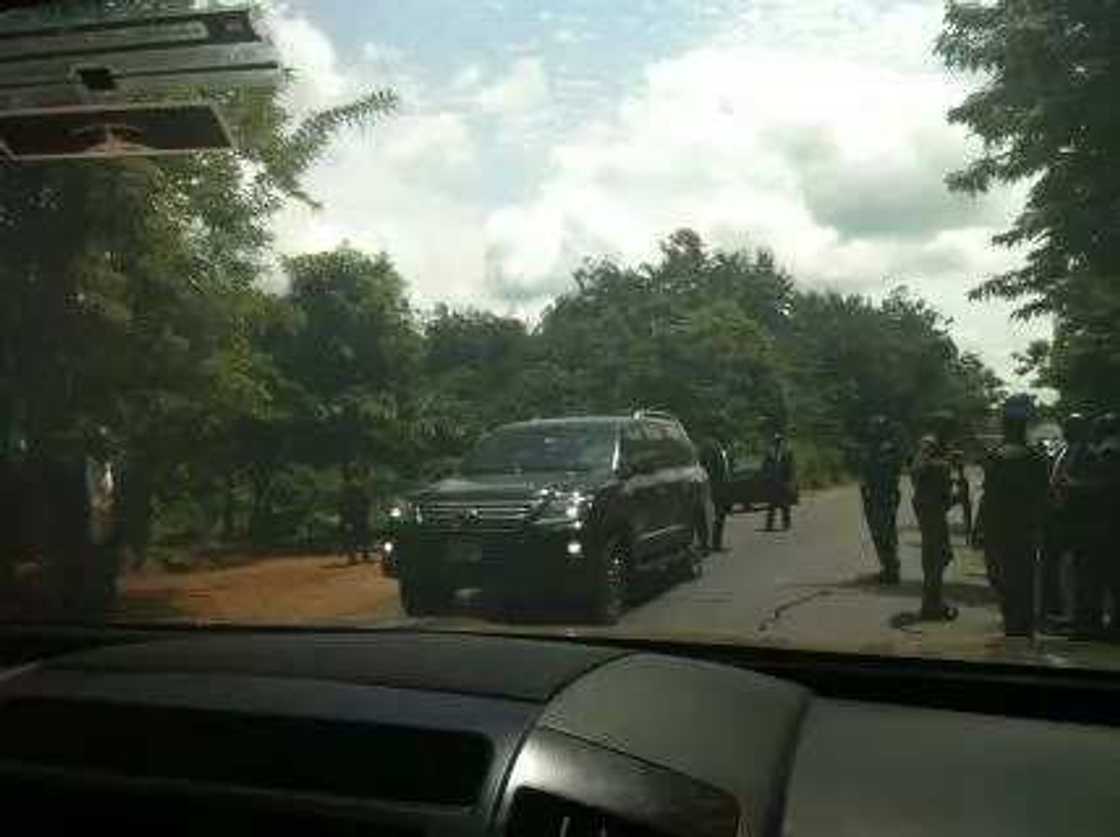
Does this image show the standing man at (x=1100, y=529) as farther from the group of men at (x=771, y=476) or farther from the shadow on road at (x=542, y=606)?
the shadow on road at (x=542, y=606)

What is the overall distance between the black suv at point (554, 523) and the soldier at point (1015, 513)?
4.02 feet

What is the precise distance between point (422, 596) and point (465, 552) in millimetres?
367

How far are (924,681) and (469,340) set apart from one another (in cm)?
271

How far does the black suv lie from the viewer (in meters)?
6.55

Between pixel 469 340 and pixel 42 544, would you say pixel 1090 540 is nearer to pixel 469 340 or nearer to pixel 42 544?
pixel 469 340

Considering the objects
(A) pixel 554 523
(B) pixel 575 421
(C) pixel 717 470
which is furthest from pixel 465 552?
(C) pixel 717 470

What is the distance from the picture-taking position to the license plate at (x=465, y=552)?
294 inches

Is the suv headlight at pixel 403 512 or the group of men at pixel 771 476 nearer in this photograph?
Answer: the group of men at pixel 771 476

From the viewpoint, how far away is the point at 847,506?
6039 millimetres

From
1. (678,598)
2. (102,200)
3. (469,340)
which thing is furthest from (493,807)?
(102,200)

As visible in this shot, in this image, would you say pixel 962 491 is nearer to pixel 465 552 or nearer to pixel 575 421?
pixel 575 421

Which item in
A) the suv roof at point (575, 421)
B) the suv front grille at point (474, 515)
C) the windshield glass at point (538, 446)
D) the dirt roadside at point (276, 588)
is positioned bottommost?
the dirt roadside at point (276, 588)

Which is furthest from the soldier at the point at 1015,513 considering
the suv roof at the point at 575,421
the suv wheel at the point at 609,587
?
the suv wheel at the point at 609,587

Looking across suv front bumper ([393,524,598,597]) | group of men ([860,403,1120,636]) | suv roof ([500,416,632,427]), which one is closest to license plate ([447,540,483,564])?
suv front bumper ([393,524,598,597])
